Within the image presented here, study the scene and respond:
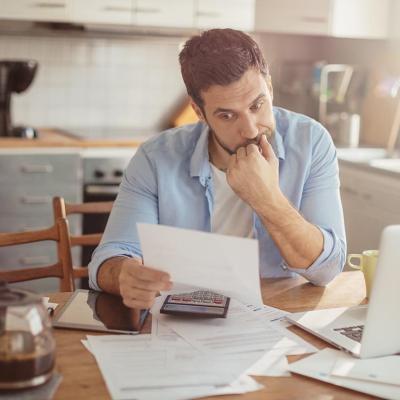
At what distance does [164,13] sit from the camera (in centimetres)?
390

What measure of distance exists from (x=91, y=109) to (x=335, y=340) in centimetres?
301

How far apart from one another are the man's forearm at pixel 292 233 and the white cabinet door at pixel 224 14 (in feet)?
7.81

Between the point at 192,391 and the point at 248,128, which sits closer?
the point at 192,391

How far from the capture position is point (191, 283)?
1.41 m

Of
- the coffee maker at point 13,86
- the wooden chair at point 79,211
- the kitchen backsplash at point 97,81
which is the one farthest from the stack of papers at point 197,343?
the kitchen backsplash at point 97,81

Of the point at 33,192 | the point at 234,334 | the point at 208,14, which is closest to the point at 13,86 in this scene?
the point at 33,192

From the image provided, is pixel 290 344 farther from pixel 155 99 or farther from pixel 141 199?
pixel 155 99

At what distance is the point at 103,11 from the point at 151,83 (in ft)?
2.14

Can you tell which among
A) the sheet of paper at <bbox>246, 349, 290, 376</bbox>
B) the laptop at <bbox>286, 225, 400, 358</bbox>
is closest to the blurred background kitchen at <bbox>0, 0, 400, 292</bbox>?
the laptop at <bbox>286, 225, 400, 358</bbox>

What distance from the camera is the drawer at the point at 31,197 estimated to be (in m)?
3.57

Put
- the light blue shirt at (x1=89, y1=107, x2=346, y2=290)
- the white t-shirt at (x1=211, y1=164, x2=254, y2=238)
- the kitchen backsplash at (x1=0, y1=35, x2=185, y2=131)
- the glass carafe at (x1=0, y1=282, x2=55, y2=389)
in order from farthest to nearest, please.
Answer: the kitchen backsplash at (x1=0, y1=35, x2=185, y2=131)
the white t-shirt at (x1=211, y1=164, x2=254, y2=238)
the light blue shirt at (x1=89, y1=107, x2=346, y2=290)
the glass carafe at (x1=0, y1=282, x2=55, y2=389)

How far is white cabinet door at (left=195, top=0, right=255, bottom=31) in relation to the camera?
398 cm

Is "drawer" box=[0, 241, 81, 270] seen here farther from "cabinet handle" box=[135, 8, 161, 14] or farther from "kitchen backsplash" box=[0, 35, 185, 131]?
"cabinet handle" box=[135, 8, 161, 14]

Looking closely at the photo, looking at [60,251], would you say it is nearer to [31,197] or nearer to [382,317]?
[382,317]
